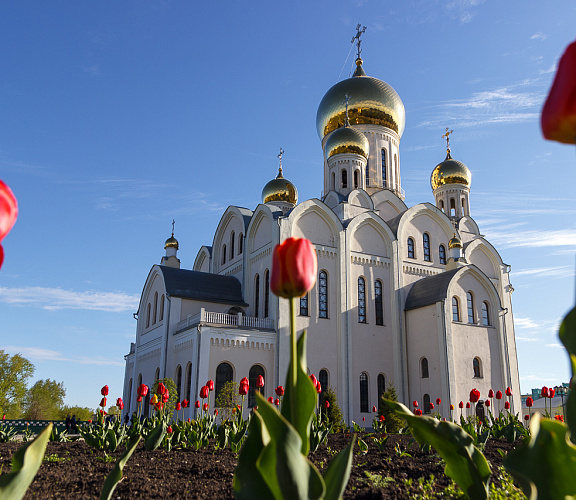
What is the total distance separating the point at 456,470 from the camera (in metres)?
3.04

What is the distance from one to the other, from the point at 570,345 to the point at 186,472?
14.9 feet

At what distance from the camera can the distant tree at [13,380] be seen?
108ft

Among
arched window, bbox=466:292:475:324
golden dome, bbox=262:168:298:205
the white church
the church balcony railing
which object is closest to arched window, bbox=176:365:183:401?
the white church

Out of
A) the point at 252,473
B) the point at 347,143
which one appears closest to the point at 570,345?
the point at 252,473

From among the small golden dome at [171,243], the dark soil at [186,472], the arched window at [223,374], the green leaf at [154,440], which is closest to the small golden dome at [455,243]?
the arched window at [223,374]

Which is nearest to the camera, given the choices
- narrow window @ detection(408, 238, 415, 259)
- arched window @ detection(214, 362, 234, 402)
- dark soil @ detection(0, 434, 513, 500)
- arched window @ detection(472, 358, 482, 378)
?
dark soil @ detection(0, 434, 513, 500)

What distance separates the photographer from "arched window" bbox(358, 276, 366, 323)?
22000 millimetres

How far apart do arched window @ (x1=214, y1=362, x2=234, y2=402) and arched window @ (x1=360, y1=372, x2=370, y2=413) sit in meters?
5.60

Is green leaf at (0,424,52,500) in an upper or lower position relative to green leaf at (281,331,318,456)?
lower

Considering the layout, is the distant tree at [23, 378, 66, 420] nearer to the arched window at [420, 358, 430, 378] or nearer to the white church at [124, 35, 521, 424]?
the white church at [124, 35, 521, 424]

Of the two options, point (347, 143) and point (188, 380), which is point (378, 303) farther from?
point (188, 380)

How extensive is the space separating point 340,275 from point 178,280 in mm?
6909

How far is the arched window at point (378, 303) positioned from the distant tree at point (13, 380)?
2470 centimetres

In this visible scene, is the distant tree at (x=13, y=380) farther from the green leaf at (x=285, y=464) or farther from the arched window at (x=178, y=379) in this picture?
the green leaf at (x=285, y=464)
